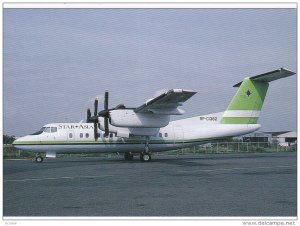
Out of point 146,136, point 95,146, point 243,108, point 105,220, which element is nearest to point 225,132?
point 243,108

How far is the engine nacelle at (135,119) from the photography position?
19.7 m

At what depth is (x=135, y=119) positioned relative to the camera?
20078mm

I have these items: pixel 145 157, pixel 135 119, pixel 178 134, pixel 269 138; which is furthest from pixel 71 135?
pixel 269 138

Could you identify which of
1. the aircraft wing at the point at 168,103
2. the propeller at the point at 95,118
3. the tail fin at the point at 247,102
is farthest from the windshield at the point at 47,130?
the tail fin at the point at 247,102

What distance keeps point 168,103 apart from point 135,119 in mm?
2215

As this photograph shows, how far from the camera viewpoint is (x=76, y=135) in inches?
862

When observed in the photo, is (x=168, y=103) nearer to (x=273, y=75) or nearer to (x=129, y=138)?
(x=129, y=138)

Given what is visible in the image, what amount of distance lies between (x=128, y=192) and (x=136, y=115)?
1093cm

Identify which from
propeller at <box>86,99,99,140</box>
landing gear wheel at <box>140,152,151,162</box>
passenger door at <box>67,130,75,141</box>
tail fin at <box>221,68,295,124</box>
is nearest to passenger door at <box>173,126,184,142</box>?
landing gear wheel at <box>140,152,151,162</box>

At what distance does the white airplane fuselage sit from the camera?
70.7ft

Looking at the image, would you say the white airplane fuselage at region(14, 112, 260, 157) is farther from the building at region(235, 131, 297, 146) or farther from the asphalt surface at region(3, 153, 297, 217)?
the building at region(235, 131, 297, 146)

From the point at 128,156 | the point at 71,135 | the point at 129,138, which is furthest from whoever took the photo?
the point at 128,156

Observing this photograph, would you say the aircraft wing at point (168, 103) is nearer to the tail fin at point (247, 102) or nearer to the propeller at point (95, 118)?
the propeller at point (95, 118)
